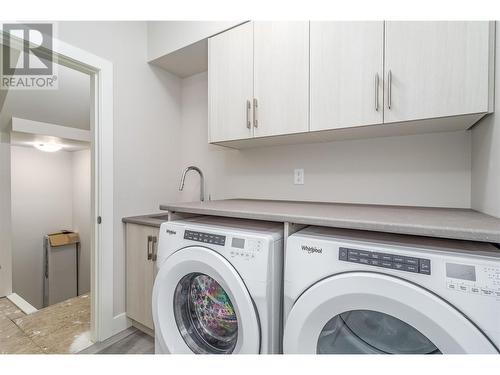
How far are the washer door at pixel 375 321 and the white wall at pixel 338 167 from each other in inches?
31.1

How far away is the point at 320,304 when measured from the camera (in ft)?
2.52

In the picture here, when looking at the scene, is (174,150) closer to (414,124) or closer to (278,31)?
(278,31)

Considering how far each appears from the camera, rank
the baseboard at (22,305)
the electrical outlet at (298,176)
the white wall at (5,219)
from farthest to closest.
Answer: the white wall at (5,219)
the baseboard at (22,305)
the electrical outlet at (298,176)

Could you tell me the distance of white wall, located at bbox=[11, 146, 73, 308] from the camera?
150 inches

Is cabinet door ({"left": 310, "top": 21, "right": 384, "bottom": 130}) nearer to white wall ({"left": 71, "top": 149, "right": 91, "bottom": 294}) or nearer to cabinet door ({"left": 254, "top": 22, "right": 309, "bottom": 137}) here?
cabinet door ({"left": 254, "top": 22, "right": 309, "bottom": 137})

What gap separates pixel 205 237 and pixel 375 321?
76cm

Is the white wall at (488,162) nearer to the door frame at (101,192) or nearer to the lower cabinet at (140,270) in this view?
the lower cabinet at (140,270)

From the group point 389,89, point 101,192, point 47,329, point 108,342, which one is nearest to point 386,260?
point 389,89

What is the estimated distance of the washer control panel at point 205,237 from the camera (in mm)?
1006

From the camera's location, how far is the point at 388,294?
0.68 meters

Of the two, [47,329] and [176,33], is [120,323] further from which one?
[176,33]

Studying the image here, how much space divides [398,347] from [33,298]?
5490 millimetres

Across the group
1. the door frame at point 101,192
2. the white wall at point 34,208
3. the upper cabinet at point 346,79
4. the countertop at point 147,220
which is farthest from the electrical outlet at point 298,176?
the white wall at point 34,208

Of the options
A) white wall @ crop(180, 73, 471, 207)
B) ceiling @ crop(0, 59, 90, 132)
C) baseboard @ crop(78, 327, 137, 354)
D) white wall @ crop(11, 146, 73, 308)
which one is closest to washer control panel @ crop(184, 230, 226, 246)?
white wall @ crop(180, 73, 471, 207)
